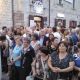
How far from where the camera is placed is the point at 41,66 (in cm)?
793

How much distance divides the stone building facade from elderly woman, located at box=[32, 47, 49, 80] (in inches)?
445

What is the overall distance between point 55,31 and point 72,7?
19.2 meters

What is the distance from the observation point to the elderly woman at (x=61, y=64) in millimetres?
7566

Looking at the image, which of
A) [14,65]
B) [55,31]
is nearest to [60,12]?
[55,31]

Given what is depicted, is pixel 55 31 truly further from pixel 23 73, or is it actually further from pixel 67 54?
pixel 67 54

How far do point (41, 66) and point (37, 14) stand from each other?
1511 centimetres

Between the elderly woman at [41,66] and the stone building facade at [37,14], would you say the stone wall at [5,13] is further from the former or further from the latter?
the elderly woman at [41,66]

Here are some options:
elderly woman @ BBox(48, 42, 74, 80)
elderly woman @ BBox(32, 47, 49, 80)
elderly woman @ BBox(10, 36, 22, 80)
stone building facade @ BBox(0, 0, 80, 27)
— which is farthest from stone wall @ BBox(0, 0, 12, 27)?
elderly woman @ BBox(48, 42, 74, 80)

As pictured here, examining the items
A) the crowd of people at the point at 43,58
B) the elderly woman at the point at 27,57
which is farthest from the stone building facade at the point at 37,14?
the elderly woman at the point at 27,57

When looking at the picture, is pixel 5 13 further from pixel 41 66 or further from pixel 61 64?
pixel 61 64

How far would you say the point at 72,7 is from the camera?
103 ft

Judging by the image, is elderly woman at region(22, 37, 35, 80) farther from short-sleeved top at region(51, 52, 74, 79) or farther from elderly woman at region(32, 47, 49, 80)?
short-sleeved top at region(51, 52, 74, 79)

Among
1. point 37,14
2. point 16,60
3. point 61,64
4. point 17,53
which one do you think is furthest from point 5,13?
point 61,64

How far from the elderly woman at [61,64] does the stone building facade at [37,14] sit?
11631 mm
